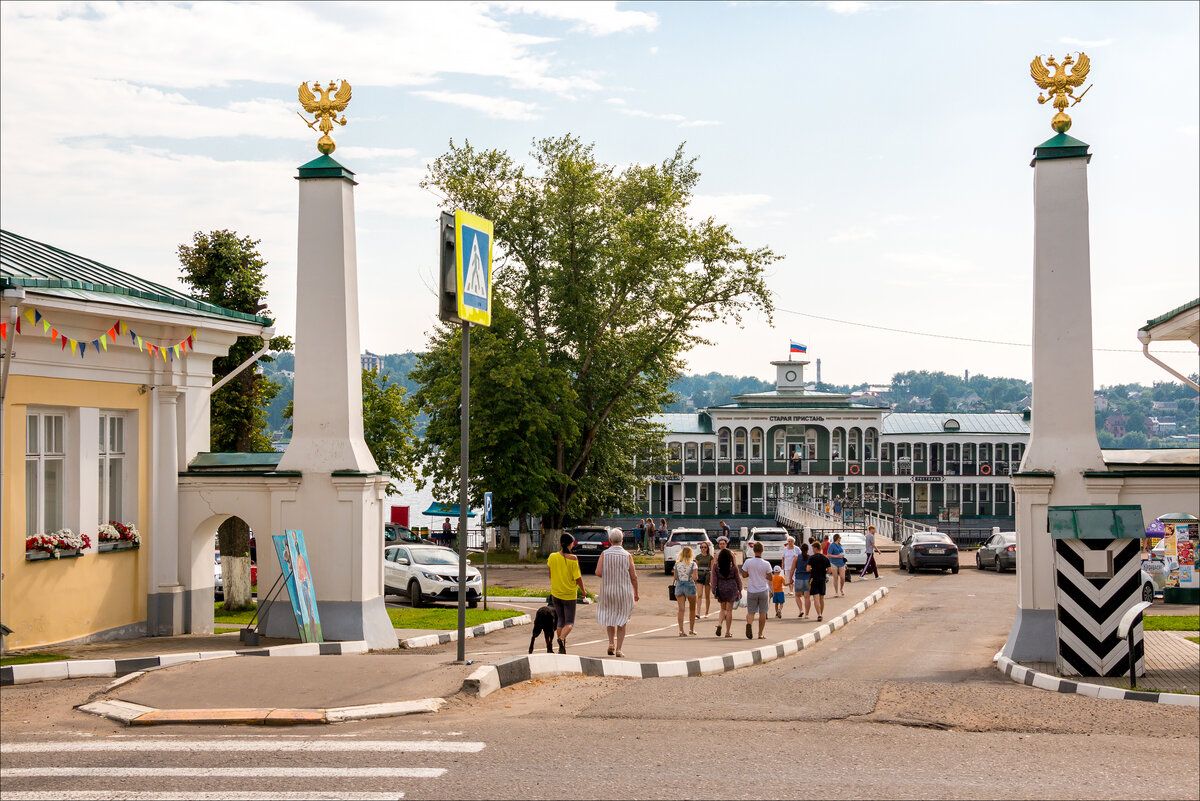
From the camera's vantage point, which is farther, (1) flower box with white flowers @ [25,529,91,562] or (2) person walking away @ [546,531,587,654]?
(1) flower box with white flowers @ [25,529,91,562]

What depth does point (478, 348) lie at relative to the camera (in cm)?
3888

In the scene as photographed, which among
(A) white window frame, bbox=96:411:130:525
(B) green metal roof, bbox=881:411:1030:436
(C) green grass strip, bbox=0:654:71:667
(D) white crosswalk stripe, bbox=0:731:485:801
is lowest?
(C) green grass strip, bbox=0:654:71:667

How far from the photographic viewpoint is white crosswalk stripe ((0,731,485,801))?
7.22 metres

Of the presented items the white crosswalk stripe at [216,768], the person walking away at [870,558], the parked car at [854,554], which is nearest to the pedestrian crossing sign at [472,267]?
the white crosswalk stripe at [216,768]

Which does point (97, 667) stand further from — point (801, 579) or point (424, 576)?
point (801, 579)

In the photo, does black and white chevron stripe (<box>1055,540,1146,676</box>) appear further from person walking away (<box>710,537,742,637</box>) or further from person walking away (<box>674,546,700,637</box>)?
person walking away (<box>674,546,700,637</box>)

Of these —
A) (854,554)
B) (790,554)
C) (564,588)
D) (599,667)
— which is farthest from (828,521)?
(599,667)

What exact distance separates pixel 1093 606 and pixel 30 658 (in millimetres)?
12881

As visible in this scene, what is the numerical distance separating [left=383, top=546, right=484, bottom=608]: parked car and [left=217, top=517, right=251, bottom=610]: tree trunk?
3.24 m

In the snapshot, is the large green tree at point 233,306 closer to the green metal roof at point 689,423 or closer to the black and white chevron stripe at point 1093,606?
the black and white chevron stripe at point 1093,606

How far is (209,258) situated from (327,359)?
1031 cm

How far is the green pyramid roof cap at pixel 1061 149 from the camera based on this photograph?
15.5 metres

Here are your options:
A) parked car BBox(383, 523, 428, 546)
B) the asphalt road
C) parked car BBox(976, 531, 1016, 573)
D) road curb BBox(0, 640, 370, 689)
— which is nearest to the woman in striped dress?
the asphalt road

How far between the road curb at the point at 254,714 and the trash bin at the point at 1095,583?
807cm
